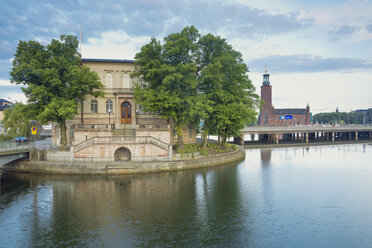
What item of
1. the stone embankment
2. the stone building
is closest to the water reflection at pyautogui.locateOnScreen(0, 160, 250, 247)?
the stone embankment

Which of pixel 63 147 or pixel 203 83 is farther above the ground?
pixel 203 83

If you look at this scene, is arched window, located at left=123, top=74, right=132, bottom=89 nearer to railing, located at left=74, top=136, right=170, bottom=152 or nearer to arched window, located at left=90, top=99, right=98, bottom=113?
arched window, located at left=90, top=99, right=98, bottom=113

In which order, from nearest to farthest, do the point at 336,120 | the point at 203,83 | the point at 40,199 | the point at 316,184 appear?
1. the point at 40,199
2. the point at 316,184
3. the point at 203,83
4. the point at 336,120

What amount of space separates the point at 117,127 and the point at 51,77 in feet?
48.0

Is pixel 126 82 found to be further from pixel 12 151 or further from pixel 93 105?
pixel 12 151

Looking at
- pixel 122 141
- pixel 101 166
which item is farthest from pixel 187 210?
pixel 122 141

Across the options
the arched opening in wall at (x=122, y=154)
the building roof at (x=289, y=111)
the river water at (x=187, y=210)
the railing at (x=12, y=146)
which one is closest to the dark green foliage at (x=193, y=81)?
the arched opening in wall at (x=122, y=154)

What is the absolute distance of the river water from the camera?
16.8m

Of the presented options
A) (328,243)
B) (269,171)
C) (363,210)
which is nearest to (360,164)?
(269,171)

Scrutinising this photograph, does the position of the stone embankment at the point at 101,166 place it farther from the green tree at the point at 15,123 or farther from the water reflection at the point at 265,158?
the green tree at the point at 15,123

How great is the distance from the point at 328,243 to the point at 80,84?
36.3m

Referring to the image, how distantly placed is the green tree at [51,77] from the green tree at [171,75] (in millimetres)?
8854

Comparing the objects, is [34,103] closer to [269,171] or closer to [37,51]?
[37,51]

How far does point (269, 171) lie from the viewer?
38.0 m
